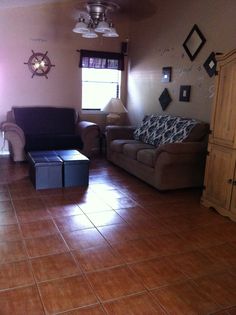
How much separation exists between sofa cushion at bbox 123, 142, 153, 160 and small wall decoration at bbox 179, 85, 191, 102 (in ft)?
2.96

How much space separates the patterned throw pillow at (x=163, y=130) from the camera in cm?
403

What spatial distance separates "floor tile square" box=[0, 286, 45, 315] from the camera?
1705 millimetres

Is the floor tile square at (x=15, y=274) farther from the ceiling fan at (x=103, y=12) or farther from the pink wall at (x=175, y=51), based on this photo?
the ceiling fan at (x=103, y=12)

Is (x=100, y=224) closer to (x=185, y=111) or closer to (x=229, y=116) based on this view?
(x=229, y=116)

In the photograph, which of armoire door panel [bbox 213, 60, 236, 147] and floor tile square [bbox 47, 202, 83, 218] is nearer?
armoire door panel [bbox 213, 60, 236, 147]

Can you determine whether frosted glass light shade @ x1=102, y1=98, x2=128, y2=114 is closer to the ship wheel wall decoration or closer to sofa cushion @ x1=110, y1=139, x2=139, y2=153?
sofa cushion @ x1=110, y1=139, x2=139, y2=153

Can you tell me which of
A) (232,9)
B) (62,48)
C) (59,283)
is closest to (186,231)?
(59,283)

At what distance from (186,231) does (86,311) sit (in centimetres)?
135

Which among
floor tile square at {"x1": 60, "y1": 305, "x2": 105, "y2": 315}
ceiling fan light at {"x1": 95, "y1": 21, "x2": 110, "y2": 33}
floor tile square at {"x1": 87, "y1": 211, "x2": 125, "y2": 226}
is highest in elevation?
ceiling fan light at {"x1": 95, "y1": 21, "x2": 110, "y2": 33}

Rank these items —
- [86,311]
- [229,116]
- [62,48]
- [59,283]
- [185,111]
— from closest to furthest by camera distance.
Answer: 1. [86,311]
2. [59,283]
3. [229,116]
4. [185,111]
5. [62,48]

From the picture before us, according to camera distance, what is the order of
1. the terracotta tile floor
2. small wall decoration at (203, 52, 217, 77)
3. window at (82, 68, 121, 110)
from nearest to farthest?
the terracotta tile floor, small wall decoration at (203, 52, 217, 77), window at (82, 68, 121, 110)

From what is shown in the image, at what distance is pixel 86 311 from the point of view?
5.67 ft

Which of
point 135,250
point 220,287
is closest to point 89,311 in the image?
point 135,250

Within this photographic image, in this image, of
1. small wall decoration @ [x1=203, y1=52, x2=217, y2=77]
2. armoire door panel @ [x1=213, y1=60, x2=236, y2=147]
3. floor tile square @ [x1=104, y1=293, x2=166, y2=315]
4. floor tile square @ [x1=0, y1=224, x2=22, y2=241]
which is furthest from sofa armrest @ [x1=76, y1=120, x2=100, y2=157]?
floor tile square @ [x1=104, y1=293, x2=166, y2=315]
